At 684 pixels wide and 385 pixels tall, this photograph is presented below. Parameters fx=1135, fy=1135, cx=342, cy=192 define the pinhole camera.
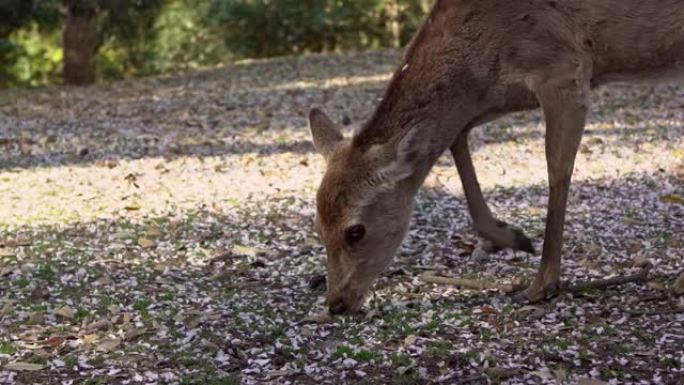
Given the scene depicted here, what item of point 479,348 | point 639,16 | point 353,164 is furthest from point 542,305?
point 639,16

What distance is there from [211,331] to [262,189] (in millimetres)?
3702

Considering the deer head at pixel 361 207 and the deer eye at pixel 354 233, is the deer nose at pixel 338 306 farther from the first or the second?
the deer eye at pixel 354 233

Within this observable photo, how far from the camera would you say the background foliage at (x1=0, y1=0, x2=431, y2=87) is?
75.4ft

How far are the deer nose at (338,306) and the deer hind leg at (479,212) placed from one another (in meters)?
1.22

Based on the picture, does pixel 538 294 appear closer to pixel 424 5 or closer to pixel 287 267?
pixel 287 267

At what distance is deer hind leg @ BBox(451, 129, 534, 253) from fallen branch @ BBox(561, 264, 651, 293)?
0.61 meters

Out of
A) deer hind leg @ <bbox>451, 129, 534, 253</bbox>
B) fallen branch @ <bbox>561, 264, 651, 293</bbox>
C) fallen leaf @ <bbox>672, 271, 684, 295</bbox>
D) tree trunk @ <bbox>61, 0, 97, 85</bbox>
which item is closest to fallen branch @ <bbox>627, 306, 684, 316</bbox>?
fallen leaf @ <bbox>672, 271, 684, 295</bbox>

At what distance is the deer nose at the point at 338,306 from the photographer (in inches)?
213

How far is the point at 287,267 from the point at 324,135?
114 cm

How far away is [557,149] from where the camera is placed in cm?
563

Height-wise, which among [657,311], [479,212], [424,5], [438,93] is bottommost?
[657,311]

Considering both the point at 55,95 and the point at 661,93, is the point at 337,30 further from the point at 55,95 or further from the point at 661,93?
the point at 661,93

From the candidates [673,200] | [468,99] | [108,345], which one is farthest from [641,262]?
[108,345]

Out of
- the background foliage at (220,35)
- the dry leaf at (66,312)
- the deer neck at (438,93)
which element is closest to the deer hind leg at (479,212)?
the deer neck at (438,93)
